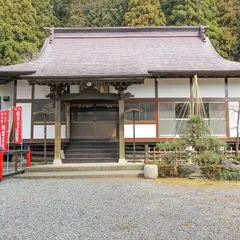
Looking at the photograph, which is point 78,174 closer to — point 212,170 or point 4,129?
point 4,129

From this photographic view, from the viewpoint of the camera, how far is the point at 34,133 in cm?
1113

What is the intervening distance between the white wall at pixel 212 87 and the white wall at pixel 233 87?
27cm

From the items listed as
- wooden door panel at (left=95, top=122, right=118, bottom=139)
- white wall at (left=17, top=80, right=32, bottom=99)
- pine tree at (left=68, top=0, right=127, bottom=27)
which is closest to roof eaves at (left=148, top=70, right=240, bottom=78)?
wooden door panel at (left=95, top=122, right=118, bottom=139)

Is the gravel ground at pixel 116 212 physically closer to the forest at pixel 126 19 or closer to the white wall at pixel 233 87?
the white wall at pixel 233 87

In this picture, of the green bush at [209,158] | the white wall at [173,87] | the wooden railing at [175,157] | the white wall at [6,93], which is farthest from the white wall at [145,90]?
the white wall at [6,93]

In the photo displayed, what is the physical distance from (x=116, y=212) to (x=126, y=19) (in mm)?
22108

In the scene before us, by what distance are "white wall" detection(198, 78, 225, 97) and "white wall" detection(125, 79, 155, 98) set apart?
6.29ft

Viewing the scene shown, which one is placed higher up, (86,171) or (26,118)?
(26,118)

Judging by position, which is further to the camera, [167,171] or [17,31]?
[17,31]

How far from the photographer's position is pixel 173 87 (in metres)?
11.3

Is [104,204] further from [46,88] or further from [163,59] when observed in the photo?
[163,59]

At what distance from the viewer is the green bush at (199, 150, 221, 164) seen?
28.3 ft

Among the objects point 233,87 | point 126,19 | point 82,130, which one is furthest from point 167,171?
point 126,19

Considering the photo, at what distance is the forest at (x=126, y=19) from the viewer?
21578 millimetres
